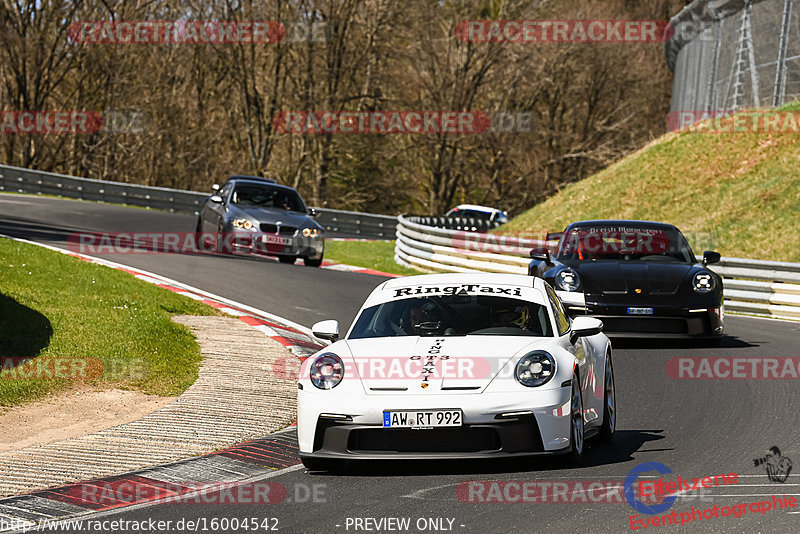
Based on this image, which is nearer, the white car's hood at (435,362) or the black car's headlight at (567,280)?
the white car's hood at (435,362)

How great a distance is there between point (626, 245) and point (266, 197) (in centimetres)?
1022

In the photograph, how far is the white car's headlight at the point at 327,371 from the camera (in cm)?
754

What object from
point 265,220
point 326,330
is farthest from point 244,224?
point 326,330

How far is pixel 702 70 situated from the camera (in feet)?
113

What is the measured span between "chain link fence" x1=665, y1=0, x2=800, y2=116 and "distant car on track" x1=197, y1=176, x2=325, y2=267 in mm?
12706

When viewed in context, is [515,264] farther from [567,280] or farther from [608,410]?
[608,410]

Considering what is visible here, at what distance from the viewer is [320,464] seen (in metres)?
7.57

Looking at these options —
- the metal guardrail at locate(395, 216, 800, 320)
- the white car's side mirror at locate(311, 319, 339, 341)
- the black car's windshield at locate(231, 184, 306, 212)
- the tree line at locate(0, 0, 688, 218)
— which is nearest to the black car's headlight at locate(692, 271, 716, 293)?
the metal guardrail at locate(395, 216, 800, 320)

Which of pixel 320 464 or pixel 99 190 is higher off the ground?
pixel 99 190

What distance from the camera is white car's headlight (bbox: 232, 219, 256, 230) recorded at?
73.9 feet

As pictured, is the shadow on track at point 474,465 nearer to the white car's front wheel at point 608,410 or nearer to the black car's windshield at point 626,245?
the white car's front wheel at point 608,410

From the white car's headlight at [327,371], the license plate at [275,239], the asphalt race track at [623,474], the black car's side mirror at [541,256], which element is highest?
the black car's side mirror at [541,256]

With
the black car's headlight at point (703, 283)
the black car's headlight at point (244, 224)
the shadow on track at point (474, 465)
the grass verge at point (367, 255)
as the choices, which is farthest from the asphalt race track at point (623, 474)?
the grass verge at point (367, 255)

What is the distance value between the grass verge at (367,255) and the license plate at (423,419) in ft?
56.8
